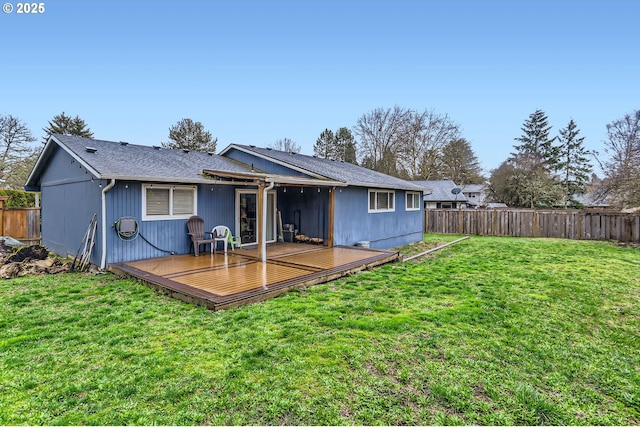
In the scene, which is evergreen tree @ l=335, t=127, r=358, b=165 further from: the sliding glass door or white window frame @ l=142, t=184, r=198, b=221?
white window frame @ l=142, t=184, r=198, b=221

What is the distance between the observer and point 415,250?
11625 mm

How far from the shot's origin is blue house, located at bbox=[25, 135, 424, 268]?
7378mm

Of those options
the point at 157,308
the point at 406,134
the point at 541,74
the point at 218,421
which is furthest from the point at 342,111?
the point at 218,421

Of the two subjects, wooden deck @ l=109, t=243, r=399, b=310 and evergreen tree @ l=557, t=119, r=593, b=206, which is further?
evergreen tree @ l=557, t=119, r=593, b=206

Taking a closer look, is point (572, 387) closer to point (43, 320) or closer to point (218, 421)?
point (218, 421)

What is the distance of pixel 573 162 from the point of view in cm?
3147

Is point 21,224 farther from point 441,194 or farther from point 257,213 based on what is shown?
point 441,194

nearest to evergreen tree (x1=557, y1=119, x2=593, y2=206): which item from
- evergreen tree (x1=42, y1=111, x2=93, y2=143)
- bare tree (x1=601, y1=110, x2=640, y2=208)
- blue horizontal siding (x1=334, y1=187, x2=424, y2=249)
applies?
bare tree (x1=601, y1=110, x2=640, y2=208)

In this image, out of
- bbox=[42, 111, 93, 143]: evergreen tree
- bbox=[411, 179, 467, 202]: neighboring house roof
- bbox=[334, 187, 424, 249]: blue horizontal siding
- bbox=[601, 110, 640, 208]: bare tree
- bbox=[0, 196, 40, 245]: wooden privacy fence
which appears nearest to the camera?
bbox=[334, 187, 424, 249]: blue horizontal siding

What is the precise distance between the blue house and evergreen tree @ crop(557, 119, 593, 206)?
27026 mm

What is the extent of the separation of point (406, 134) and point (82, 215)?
25.8m

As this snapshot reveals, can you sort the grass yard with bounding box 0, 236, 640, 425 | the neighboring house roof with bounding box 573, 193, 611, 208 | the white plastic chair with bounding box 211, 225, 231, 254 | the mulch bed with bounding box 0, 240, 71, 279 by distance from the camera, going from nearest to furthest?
1. the grass yard with bounding box 0, 236, 640, 425
2. the mulch bed with bounding box 0, 240, 71, 279
3. the white plastic chair with bounding box 211, 225, 231, 254
4. the neighboring house roof with bounding box 573, 193, 611, 208

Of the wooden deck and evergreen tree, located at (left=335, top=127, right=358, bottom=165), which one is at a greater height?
evergreen tree, located at (left=335, top=127, right=358, bottom=165)

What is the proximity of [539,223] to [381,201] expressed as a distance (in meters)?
8.74
